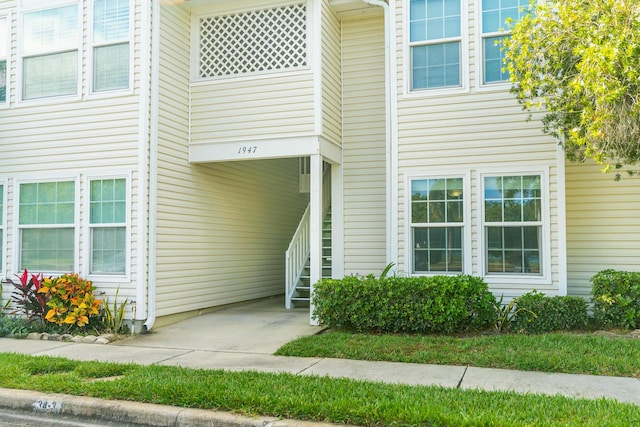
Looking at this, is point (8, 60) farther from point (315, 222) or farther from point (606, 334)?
point (606, 334)

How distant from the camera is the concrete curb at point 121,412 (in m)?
4.39

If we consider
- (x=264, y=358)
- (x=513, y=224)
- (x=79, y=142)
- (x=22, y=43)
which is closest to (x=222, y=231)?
(x=79, y=142)

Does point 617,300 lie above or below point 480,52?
below

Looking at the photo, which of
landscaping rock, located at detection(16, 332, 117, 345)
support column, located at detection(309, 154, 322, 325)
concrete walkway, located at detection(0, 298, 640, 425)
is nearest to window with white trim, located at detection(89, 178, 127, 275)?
landscaping rock, located at detection(16, 332, 117, 345)

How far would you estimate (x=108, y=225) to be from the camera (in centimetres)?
863

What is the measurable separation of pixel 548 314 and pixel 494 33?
4333mm

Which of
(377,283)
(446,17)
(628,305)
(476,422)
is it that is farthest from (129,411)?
(446,17)

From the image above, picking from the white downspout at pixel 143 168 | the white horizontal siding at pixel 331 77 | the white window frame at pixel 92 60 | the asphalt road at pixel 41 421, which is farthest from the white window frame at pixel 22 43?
the asphalt road at pixel 41 421

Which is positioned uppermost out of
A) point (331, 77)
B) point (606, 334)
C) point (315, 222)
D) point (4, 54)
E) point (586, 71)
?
point (4, 54)

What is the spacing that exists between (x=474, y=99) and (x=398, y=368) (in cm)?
460

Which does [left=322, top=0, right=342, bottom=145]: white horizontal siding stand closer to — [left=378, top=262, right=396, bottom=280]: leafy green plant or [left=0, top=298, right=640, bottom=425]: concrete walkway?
[left=378, top=262, right=396, bottom=280]: leafy green plant

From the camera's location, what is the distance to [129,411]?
4730mm

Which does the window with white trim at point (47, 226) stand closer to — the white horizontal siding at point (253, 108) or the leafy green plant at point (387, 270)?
the white horizontal siding at point (253, 108)

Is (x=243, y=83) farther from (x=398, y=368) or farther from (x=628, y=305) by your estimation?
(x=628, y=305)
